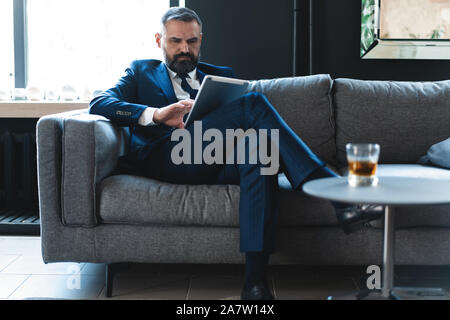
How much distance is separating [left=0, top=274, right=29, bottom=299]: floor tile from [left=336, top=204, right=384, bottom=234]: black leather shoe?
126 cm

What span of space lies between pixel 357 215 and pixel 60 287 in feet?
3.92

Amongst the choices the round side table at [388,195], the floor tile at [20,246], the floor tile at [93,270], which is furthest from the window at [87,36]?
the round side table at [388,195]

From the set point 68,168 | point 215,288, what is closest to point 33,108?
point 68,168

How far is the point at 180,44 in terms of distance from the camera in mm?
2258

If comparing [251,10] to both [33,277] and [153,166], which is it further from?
[33,277]

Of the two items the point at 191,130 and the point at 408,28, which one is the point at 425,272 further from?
the point at 408,28

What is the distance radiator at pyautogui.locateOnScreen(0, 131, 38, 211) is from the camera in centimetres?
303

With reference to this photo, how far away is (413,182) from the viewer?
4.50 ft

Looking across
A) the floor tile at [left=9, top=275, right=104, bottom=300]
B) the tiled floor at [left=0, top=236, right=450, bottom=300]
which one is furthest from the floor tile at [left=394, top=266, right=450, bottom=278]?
the floor tile at [left=9, top=275, right=104, bottom=300]

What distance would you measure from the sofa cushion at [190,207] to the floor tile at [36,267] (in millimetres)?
449

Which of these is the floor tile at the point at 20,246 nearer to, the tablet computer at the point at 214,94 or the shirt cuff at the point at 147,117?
the shirt cuff at the point at 147,117

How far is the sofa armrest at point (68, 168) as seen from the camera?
5.96 feet

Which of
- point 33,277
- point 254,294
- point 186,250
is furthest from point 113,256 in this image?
point 254,294

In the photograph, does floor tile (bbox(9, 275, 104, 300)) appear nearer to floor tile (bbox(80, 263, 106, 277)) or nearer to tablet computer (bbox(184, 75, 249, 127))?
floor tile (bbox(80, 263, 106, 277))
